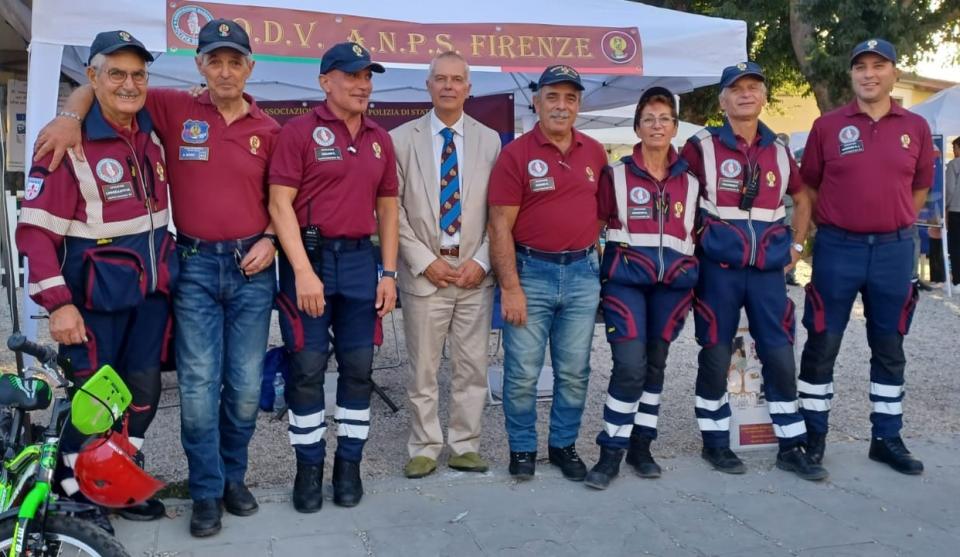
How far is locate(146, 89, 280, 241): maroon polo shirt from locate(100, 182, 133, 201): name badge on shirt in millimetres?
256

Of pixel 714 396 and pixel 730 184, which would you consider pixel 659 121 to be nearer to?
pixel 730 184

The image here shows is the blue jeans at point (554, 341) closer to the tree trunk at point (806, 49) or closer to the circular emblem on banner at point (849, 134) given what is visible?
the circular emblem on banner at point (849, 134)

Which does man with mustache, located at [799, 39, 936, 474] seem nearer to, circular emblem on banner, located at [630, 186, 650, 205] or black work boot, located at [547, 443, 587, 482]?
circular emblem on banner, located at [630, 186, 650, 205]

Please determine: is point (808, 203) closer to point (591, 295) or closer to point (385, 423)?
point (591, 295)

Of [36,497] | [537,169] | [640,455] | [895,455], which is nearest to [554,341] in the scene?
[640,455]

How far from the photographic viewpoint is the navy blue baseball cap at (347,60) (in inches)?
149

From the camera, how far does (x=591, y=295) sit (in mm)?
4316

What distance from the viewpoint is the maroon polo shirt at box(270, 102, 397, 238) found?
3.70 m

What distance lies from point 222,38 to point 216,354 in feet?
4.35

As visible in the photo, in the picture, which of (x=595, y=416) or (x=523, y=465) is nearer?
(x=523, y=465)

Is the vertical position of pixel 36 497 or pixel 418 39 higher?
pixel 418 39

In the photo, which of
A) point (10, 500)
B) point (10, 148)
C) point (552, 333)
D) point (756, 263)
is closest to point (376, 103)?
point (552, 333)

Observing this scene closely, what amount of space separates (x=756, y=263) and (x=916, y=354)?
179 inches

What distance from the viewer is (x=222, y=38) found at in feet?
11.6
